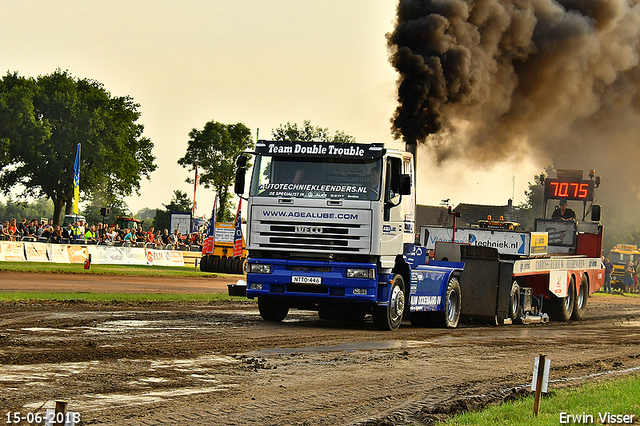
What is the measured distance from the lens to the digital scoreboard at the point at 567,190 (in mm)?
25531

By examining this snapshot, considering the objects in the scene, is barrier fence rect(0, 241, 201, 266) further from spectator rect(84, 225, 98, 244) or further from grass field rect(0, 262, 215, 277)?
spectator rect(84, 225, 98, 244)

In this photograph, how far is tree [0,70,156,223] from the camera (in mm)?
65125

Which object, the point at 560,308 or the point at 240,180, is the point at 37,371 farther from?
the point at 560,308

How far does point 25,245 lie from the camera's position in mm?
34219

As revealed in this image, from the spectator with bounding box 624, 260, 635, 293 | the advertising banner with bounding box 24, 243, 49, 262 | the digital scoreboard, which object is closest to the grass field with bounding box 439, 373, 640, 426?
the digital scoreboard

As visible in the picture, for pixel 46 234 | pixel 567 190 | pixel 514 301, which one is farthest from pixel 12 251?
pixel 514 301

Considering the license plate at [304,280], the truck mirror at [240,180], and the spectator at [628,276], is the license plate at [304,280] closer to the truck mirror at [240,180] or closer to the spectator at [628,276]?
the truck mirror at [240,180]

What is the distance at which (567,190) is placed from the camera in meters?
25.6

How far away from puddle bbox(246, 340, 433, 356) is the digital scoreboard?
13.2 meters

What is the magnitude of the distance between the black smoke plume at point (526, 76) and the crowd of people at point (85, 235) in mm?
19289

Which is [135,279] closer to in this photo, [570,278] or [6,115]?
[570,278]

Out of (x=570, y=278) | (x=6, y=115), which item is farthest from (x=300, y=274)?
(x=6, y=115)

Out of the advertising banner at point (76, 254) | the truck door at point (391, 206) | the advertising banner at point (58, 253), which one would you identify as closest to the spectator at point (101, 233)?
the advertising banner at point (76, 254)

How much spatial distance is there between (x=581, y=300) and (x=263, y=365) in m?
14.5
